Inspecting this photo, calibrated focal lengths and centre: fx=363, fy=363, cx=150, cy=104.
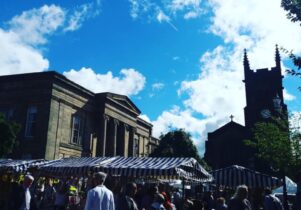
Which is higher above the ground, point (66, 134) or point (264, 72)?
point (264, 72)

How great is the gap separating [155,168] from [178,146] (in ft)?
89.7

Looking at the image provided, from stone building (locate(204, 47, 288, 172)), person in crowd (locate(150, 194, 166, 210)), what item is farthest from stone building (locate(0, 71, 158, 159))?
person in crowd (locate(150, 194, 166, 210))

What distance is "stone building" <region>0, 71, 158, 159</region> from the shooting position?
96.6 ft

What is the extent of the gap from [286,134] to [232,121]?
26.9 meters

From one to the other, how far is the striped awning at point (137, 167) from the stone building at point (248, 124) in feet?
115

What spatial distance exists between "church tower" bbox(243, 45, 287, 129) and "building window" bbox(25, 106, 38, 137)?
29.9m

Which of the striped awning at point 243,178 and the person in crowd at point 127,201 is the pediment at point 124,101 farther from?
the person in crowd at point 127,201

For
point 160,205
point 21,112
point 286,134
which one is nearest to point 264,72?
point 286,134

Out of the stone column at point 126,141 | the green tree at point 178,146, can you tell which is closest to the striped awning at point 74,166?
the green tree at point 178,146

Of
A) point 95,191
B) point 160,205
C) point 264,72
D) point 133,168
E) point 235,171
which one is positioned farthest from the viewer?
point 264,72

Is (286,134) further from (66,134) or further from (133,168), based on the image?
(66,134)

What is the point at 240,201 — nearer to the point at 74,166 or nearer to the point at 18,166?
the point at 74,166

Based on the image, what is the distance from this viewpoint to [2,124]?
856 inches

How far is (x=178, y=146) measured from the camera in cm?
4034
